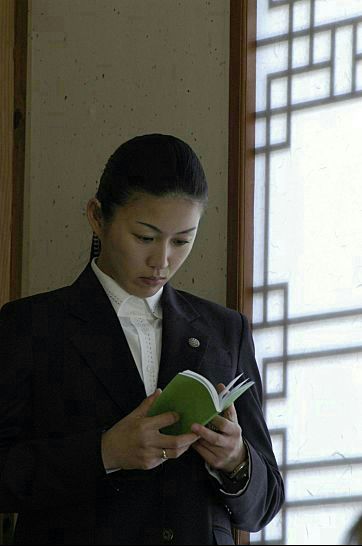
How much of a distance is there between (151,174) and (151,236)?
14cm

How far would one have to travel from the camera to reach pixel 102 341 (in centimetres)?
293

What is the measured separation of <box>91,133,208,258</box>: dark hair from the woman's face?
0.06ft

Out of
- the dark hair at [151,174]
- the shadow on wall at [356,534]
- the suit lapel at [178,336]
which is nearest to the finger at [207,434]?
the suit lapel at [178,336]

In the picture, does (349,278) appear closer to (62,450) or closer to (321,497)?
(321,497)

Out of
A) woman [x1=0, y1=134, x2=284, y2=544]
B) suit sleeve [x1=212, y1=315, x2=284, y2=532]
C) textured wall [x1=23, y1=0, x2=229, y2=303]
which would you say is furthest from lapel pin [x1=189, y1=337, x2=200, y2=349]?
textured wall [x1=23, y1=0, x2=229, y2=303]

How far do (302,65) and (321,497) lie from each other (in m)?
1.09

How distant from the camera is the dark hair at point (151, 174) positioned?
2.86m

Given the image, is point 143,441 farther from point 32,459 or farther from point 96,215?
point 96,215

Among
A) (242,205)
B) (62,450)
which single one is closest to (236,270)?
(242,205)

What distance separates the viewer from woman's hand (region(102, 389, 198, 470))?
2639mm

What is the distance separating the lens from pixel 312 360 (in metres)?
3.29

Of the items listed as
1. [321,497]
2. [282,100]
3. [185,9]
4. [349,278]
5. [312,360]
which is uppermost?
[185,9]

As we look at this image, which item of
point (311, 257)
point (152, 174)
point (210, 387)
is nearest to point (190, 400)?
point (210, 387)

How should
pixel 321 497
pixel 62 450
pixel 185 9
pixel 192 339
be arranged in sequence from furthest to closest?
pixel 185 9, pixel 321 497, pixel 192 339, pixel 62 450
